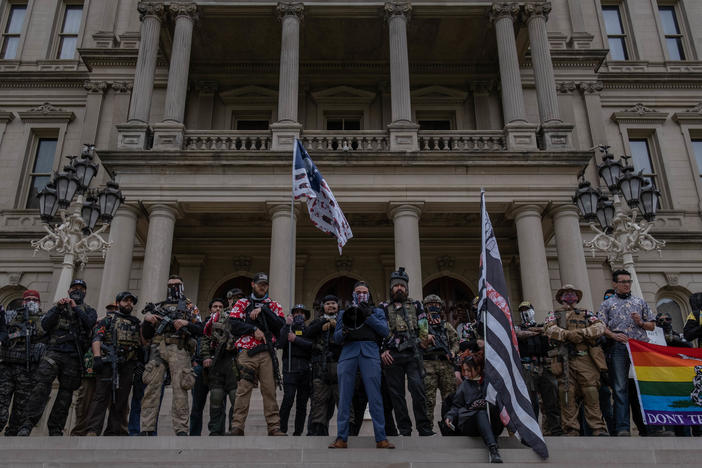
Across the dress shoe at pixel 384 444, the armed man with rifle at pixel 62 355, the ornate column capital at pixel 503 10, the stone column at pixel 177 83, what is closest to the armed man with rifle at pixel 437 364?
the dress shoe at pixel 384 444

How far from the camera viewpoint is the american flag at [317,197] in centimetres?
1047

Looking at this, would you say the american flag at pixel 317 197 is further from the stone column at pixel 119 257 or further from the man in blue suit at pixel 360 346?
the stone column at pixel 119 257

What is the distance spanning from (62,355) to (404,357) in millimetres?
4541

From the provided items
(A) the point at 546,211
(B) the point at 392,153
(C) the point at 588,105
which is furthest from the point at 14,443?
(C) the point at 588,105

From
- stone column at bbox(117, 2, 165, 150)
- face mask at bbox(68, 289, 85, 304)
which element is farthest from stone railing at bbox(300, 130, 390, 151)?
face mask at bbox(68, 289, 85, 304)

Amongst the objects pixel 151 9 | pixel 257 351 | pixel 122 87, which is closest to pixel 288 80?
pixel 151 9

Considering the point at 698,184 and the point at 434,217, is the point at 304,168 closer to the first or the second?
the point at 434,217

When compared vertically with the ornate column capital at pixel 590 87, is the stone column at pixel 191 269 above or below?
below

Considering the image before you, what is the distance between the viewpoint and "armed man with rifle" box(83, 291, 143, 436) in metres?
7.77

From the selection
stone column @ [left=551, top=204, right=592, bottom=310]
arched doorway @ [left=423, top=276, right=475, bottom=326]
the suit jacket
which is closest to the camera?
the suit jacket

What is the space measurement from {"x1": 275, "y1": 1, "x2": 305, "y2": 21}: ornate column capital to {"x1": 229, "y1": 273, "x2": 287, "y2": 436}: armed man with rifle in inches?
484

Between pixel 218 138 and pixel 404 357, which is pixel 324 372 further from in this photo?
pixel 218 138

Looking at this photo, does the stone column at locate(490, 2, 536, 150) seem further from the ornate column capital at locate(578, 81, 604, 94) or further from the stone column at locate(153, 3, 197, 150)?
the stone column at locate(153, 3, 197, 150)

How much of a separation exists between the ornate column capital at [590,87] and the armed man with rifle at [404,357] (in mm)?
16222
